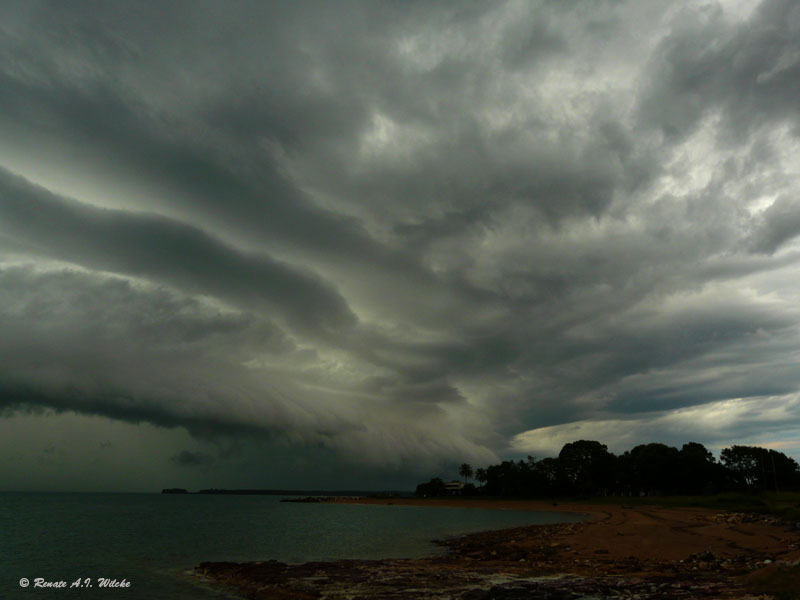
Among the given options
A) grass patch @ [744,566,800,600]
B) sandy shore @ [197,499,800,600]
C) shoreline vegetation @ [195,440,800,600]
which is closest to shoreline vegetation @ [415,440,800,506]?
shoreline vegetation @ [195,440,800,600]

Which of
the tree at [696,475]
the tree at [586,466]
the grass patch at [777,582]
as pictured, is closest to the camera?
the grass patch at [777,582]

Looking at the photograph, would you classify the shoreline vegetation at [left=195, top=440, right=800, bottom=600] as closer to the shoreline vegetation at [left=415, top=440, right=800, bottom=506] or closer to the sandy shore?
the sandy shore

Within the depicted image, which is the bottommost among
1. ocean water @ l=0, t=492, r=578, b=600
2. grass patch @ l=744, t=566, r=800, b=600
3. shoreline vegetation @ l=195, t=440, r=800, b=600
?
ocean water @ l=0, t=492, r=578, b=600

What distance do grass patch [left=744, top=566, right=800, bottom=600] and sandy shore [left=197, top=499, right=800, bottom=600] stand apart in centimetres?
75

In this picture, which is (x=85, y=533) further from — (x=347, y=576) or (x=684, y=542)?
(x=684, y=542)

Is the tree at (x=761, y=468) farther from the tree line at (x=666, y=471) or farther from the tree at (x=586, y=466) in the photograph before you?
the tree at (x=586, y=466)

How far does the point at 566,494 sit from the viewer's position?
193 meters

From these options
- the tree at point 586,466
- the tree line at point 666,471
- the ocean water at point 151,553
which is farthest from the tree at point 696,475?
the ocean water at point 151,553

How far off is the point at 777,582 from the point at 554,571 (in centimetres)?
1419

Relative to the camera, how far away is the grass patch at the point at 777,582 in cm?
2074

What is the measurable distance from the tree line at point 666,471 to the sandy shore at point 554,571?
111m

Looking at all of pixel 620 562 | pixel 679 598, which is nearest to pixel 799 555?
pixel 620 562

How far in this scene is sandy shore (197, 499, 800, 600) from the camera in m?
26.1

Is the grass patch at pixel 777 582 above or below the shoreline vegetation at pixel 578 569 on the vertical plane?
above
